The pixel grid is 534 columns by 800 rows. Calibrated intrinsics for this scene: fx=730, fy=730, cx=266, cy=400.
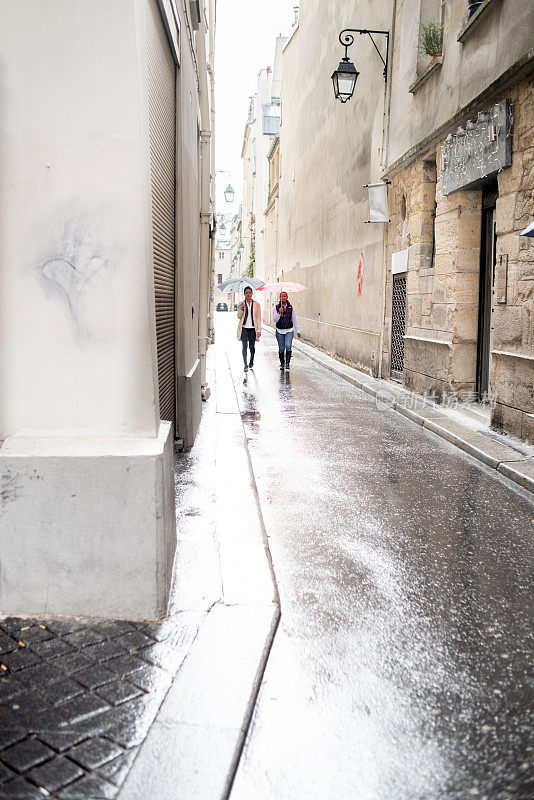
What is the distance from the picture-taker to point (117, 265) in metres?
3.58

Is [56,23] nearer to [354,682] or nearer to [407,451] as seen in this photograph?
[354,682]

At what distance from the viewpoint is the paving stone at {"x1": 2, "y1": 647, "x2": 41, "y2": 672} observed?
299 centimetres

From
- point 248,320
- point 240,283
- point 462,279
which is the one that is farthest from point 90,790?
point 240,283

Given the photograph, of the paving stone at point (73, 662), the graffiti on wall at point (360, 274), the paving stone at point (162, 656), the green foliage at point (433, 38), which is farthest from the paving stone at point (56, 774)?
the graffiti on wall at point (360, 274)

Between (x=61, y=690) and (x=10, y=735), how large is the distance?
0.32 m

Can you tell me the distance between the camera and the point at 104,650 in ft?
10.4

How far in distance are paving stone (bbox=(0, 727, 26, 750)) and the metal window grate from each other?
11941mm

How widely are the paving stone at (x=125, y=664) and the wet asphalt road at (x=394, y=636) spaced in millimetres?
528

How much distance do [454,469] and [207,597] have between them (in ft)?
13.5

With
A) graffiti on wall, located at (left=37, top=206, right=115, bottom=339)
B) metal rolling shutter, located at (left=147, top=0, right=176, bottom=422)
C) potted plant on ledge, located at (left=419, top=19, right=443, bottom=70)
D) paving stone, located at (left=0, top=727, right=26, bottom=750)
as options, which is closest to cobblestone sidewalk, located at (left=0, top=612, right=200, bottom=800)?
paving stone, located at (left=0, top=727, right=26, bottom=750)

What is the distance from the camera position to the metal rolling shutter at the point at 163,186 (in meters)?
5.35

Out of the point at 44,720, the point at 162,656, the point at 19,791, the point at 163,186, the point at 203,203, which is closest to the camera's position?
the point at 19,791

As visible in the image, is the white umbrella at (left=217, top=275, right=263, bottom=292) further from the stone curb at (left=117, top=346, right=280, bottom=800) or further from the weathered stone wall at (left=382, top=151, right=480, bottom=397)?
the stone curb at (left=117, top=346, right=280, bottom=800)

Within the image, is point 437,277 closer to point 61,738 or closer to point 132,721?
point 132,721
